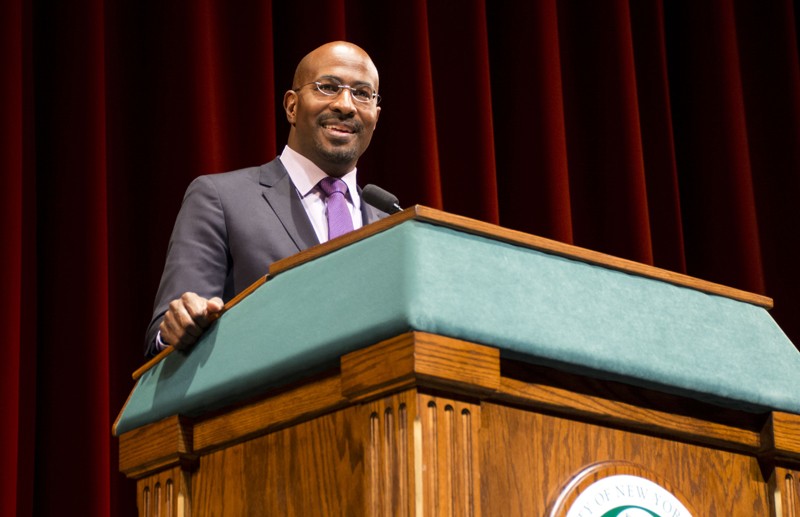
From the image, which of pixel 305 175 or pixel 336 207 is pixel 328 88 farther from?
pixel 336 207

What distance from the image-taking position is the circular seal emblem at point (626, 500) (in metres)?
1.13

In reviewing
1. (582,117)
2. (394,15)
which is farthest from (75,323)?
(582,117)

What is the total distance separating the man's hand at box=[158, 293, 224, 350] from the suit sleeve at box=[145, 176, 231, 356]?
0.28m

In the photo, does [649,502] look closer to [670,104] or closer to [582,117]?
[582,117]

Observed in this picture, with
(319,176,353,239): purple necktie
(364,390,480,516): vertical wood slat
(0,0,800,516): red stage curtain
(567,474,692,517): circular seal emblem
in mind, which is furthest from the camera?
(0,0,800,516): red stage curtain

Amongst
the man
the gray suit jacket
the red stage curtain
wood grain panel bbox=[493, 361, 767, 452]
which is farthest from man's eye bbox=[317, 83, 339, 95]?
wood grain panel bbox=[493, 361, 767, 452]

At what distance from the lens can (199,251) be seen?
5.57 ft

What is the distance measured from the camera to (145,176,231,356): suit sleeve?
1.66 meters

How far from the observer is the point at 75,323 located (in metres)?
2.27

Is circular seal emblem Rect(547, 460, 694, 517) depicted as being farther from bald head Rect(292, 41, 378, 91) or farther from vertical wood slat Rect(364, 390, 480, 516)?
bald head Rect(292, 41, 378, 91)

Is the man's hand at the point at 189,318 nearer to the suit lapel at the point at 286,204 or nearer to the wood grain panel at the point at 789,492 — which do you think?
the suit lapel at the point at 286,204

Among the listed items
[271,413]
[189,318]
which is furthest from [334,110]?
[271,413]

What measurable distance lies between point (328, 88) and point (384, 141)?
2.81 ft

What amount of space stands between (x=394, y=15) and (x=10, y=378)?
1252 millimetres
